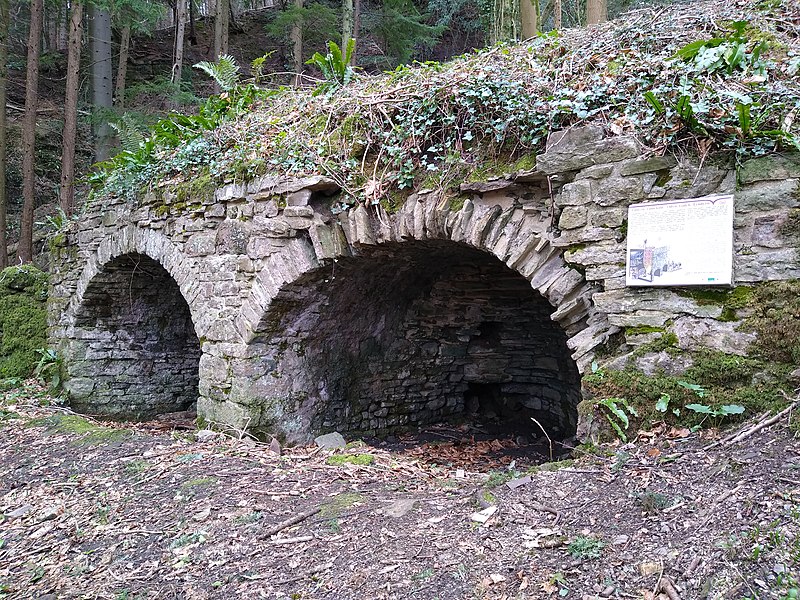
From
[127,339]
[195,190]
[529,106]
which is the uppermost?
[529,106]

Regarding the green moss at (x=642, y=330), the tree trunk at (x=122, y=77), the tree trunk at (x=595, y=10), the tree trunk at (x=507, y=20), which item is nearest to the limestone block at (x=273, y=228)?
the green moss at (x=642, y=330)

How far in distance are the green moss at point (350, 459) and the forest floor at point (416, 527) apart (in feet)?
0.11

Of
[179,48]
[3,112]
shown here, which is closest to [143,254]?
[3,112]

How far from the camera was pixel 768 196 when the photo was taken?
297cm

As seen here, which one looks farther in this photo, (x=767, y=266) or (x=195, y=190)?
(x=195, y=190)

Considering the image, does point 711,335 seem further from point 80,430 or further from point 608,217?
point 80,430

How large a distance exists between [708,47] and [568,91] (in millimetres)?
885

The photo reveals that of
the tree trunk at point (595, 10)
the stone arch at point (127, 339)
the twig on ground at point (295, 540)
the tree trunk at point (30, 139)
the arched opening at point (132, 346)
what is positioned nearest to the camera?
the twig on ground at point (295, 540)

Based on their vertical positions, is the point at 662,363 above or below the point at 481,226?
below

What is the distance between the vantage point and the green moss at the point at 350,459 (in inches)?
172

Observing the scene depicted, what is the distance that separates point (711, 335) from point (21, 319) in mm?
8521

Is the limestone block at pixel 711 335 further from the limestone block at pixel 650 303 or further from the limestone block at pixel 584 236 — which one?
the limestone block at pixel 584 236

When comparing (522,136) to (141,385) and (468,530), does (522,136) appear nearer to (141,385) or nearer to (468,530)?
(468,530)

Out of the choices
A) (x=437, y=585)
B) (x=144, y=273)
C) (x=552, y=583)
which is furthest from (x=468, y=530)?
(x=144, y=273)
